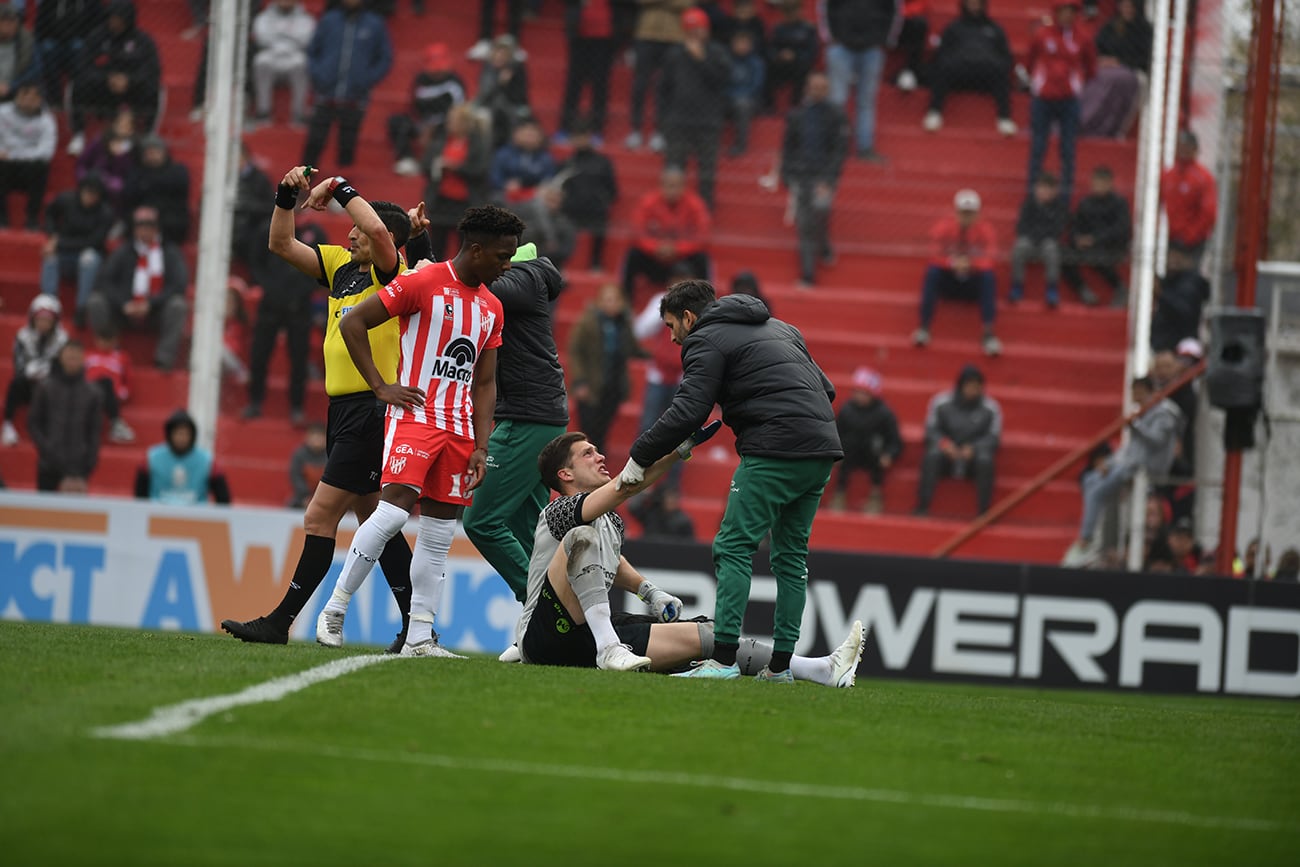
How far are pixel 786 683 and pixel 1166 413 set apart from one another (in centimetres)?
801

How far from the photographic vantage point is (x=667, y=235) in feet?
56.7

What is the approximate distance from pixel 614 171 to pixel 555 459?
10.2m

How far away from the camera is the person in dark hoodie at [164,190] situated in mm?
17031

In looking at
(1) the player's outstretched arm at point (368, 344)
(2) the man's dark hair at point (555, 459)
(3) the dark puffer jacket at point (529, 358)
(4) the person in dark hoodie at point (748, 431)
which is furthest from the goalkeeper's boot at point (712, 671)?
(1) the player's outstretched arm at point (368, 344)

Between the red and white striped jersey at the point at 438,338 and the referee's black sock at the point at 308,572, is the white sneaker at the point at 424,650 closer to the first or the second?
the referee's black sock at the point at 308,572

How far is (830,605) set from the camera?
13625mm

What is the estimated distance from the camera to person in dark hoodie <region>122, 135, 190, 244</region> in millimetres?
17031

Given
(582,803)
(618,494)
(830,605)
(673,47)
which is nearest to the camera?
(582,803)

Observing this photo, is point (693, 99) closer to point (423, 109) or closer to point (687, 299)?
point (423, 109)

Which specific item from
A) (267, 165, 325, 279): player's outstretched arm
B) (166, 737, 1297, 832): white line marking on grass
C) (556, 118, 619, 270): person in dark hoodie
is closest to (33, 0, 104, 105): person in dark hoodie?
(556, 118, 619, 270): person in dark hoodie

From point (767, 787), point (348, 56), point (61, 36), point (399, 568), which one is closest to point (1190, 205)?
point (348, 56)

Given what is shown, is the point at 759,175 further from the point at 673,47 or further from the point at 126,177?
the point at 126,177

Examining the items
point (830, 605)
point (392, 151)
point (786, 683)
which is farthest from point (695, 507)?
point (786, 683)

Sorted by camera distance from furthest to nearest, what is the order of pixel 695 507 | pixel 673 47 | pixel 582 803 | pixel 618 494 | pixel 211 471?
1. pixel 673 47
2. pixel 695 507
3. pixel 211 471
4. pixel 618 494
5. pixel 582 803
